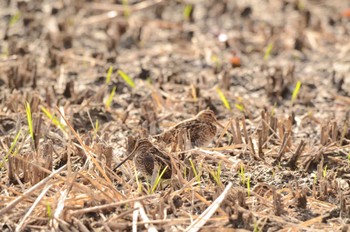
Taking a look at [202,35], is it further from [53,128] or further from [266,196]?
[266,196]

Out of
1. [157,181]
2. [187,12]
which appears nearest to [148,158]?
[157,181]

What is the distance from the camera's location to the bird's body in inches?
148

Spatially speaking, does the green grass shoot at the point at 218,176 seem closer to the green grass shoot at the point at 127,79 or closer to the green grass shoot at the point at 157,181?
the green grass shoot at the point at 157,181

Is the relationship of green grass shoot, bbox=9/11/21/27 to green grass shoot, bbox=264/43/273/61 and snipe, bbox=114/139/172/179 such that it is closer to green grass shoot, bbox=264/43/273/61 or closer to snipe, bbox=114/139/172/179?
green grass shoot, bbox=264/43/273/61

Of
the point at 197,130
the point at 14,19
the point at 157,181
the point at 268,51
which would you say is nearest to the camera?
the point at 157,181

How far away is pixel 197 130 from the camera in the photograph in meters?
3.76

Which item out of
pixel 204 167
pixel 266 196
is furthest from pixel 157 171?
pixel 266 196

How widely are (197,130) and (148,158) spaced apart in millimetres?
413

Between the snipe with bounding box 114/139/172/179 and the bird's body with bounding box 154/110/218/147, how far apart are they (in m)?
0.31

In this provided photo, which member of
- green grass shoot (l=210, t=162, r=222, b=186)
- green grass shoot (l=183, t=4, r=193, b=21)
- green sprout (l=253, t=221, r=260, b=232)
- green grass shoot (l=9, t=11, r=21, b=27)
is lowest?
green sprout (l=253, t=221, r=260, b=232)

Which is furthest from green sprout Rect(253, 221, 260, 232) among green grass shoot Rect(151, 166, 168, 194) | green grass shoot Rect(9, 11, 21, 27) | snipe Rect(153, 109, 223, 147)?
green grass shoot Rect(9, 11, 21, 27)

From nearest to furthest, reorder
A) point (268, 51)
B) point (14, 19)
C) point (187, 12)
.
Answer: point (268, 51) < point (14, 19) < point (187, 12)

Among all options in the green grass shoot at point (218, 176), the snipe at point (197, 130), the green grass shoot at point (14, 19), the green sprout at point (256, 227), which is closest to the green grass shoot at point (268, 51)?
the snipe at point (197, 130)

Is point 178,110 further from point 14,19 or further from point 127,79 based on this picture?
point 14,19
